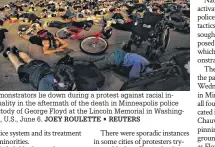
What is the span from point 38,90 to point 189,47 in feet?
1.53

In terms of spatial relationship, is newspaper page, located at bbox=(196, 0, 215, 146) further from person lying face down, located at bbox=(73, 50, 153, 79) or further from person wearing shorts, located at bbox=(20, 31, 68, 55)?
person wearing shorts, located at bbox=(20, 31, 68, 55)

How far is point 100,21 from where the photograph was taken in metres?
1.11

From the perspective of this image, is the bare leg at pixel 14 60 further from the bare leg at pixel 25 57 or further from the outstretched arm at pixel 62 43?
the outstretched arm at pixel 62 43

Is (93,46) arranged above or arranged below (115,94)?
above

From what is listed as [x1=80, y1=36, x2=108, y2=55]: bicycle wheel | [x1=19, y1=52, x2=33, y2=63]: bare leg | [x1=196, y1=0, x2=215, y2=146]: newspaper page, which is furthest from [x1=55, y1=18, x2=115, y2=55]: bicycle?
[x1=196, y1=0, x2=215, y2=146]: newspaper page

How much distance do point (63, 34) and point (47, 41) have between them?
55 millimetres

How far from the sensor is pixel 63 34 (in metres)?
1.08

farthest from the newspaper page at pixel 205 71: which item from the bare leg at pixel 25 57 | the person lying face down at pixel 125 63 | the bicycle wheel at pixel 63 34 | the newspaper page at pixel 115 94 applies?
the bare leg at pixel 25 57

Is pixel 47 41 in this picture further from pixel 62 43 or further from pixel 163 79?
pixel 163 79

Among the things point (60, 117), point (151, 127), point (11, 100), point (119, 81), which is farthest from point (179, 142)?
point (11, 100)

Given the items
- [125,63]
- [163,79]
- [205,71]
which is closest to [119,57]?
[125,63]

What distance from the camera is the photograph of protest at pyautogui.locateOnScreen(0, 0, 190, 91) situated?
101 centimetres

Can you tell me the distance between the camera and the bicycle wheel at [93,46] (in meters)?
1.06

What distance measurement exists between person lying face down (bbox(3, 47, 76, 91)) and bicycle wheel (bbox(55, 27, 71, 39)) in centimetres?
11
